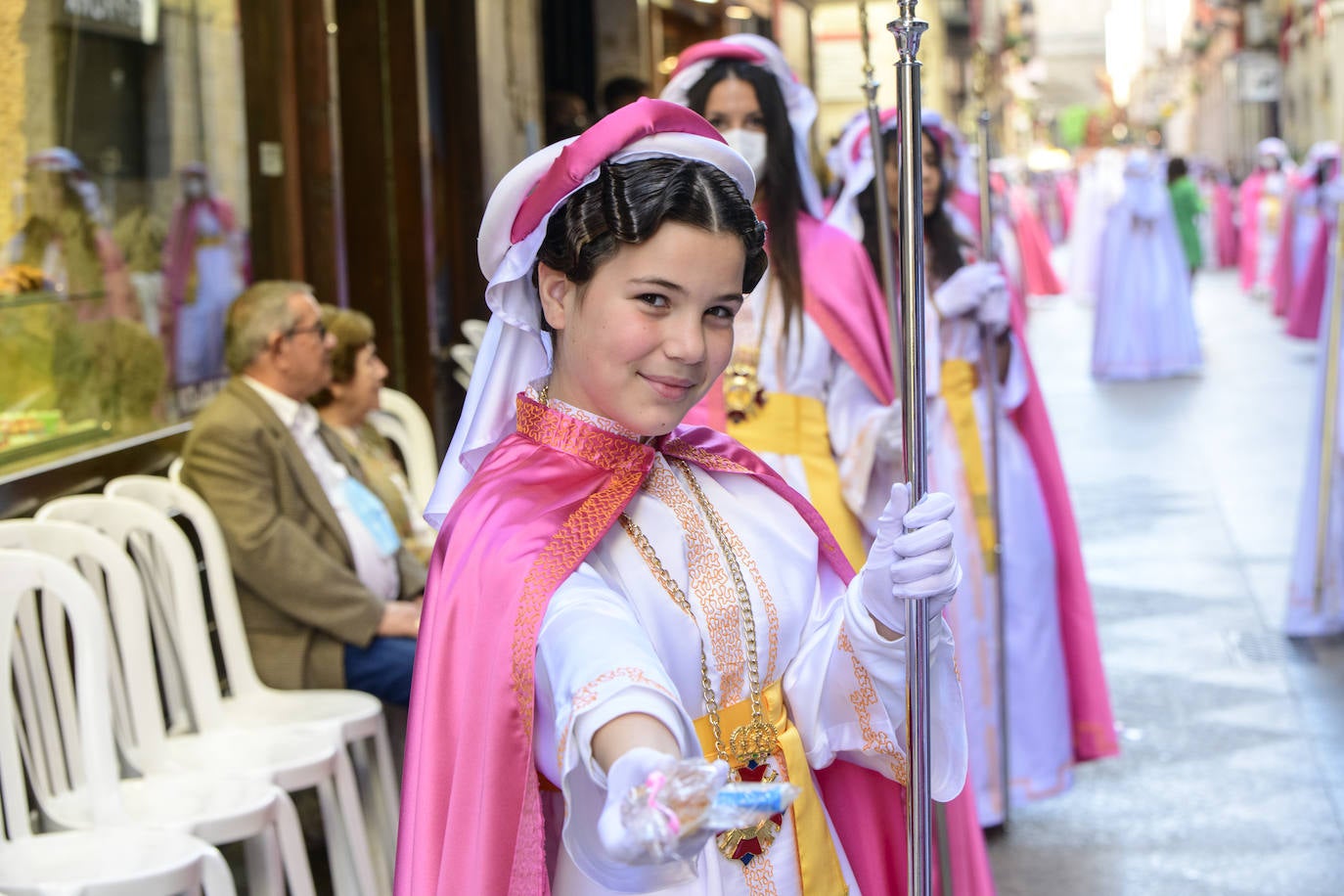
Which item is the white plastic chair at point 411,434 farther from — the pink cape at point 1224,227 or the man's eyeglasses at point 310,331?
the pink cape at point 1224,227

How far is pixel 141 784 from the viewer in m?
3.26

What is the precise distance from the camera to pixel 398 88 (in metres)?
6.45

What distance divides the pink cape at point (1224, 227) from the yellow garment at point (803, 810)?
1067 inches

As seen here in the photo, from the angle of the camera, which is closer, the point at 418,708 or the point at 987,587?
the point at 418,708

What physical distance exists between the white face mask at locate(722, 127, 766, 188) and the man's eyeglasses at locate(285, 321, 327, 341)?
1.23 metres

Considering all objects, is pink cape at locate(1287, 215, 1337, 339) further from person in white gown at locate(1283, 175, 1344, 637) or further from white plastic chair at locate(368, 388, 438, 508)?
white plastic chair at locate(368, 388, 438, 508)

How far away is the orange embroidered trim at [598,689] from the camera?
1.49 m

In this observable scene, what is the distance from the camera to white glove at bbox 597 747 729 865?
1251 mm

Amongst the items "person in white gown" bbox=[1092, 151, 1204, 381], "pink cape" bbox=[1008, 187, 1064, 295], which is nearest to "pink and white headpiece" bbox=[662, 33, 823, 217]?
"person in white gown" bbox=[1092, 151, 1204, 381]

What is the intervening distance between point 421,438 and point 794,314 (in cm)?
178

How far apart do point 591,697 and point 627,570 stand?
29cm

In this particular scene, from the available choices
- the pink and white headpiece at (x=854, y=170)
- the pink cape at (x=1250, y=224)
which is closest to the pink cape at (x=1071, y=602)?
the pink and white headpiece at (x=854, y=170)

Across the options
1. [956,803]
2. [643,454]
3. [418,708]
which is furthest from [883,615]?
[956,803]

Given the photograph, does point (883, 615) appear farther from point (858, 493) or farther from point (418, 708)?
point (858, 493)
